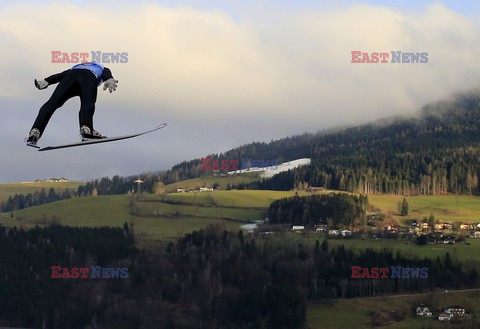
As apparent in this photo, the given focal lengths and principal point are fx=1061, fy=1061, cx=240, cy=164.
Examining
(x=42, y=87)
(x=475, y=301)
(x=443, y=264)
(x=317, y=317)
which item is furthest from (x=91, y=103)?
(x=443, y=264)

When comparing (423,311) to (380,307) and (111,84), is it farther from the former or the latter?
(111,84)

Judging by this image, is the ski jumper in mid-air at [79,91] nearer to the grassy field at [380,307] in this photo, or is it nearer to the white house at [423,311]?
the grassy field at [380,307]

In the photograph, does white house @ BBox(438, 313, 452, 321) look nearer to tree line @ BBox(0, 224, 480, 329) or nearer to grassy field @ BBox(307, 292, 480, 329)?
grassy field @ BBox(307, 292, 480, 329)

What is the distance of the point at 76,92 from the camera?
32562 mm

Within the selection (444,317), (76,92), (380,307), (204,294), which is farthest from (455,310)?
(76,92)

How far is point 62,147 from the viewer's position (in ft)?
105

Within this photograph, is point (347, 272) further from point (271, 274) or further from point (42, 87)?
point (42, 87)

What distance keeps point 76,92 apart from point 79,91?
0.14 meters

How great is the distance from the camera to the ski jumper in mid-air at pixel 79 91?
31984 millimetres

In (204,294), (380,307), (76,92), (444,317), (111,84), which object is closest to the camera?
(111,84)

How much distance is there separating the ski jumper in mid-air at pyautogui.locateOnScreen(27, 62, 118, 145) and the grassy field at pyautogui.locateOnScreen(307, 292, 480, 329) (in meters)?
136

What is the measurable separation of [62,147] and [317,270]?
166562mm

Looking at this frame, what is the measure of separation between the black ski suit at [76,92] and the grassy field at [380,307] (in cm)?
13642

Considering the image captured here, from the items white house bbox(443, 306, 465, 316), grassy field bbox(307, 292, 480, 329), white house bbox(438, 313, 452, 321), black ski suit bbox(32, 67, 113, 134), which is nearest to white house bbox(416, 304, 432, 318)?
grassy field bbox(307, 292, 480, 329)
